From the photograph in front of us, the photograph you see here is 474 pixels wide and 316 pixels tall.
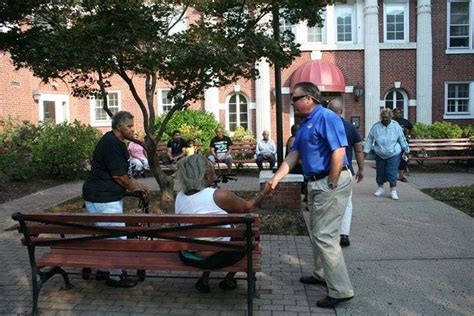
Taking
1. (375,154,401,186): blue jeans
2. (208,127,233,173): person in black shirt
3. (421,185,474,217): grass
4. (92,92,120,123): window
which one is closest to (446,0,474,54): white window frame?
(421,185,474,217): grass

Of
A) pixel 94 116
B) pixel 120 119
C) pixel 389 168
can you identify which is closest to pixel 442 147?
pixel 389 168

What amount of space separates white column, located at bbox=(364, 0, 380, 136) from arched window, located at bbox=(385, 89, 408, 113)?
93 cm

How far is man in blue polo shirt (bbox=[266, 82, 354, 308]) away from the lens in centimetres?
407

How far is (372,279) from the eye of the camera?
484cm

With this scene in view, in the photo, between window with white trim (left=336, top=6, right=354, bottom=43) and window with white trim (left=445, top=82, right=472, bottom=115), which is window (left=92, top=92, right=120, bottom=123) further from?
window with white trim (left=445, top=82, right=472, bottom=115)

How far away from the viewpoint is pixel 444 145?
47.2ft

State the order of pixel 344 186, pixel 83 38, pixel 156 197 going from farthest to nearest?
pixel 156 197 → pixel 83 38 → pixel 344 186

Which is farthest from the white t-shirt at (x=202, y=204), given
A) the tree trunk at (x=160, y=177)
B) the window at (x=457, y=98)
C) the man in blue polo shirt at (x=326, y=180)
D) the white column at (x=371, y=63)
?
the window at (x=457, y=98)

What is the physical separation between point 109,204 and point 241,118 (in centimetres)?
1569

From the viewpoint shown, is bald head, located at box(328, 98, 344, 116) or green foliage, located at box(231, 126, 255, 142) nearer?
bald head, located at box(328, 98, 344, 116)

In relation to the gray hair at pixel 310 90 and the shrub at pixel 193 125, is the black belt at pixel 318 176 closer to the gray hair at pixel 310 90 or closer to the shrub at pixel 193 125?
the gray hair at pixel 310 90

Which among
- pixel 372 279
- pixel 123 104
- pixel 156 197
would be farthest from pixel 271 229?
pixel 123 104

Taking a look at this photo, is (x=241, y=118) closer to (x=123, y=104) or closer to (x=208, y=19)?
(x=123, y=104)

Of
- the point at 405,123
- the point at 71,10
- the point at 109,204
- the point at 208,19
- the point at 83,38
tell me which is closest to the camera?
the point at 109,204
